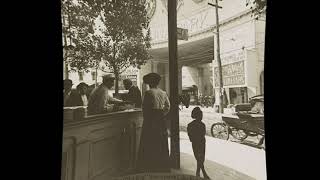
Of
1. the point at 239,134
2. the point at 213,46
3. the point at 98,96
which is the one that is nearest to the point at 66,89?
the point at 98,96

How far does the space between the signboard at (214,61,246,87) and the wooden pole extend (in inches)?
7.4

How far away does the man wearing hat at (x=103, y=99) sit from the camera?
5.32 ft

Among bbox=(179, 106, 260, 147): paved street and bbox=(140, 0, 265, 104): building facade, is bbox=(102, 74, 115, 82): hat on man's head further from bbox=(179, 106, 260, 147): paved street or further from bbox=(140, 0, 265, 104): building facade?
bbox=(179, 106, 260, 147): paved street

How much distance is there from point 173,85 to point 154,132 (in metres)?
0.23

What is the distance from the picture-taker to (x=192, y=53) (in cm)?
163

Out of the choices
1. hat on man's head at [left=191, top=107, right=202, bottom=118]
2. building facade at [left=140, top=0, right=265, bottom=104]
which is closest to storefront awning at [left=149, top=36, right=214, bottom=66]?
building facade at [left=140, top=0, right=265, bottom=104]

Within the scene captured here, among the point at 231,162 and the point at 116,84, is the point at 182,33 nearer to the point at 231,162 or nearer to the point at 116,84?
the point at 116,84

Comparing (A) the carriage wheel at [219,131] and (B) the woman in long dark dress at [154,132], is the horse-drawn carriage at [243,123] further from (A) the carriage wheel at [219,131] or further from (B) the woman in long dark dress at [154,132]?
(B) the woman in long dark dress at [154,132]

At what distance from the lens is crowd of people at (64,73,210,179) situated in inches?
63.2

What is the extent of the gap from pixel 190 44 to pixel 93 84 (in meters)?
0.47

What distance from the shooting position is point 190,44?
1.62 m

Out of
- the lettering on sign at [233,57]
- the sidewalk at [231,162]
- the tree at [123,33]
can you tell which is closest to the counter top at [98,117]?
the tree at [123,33]
